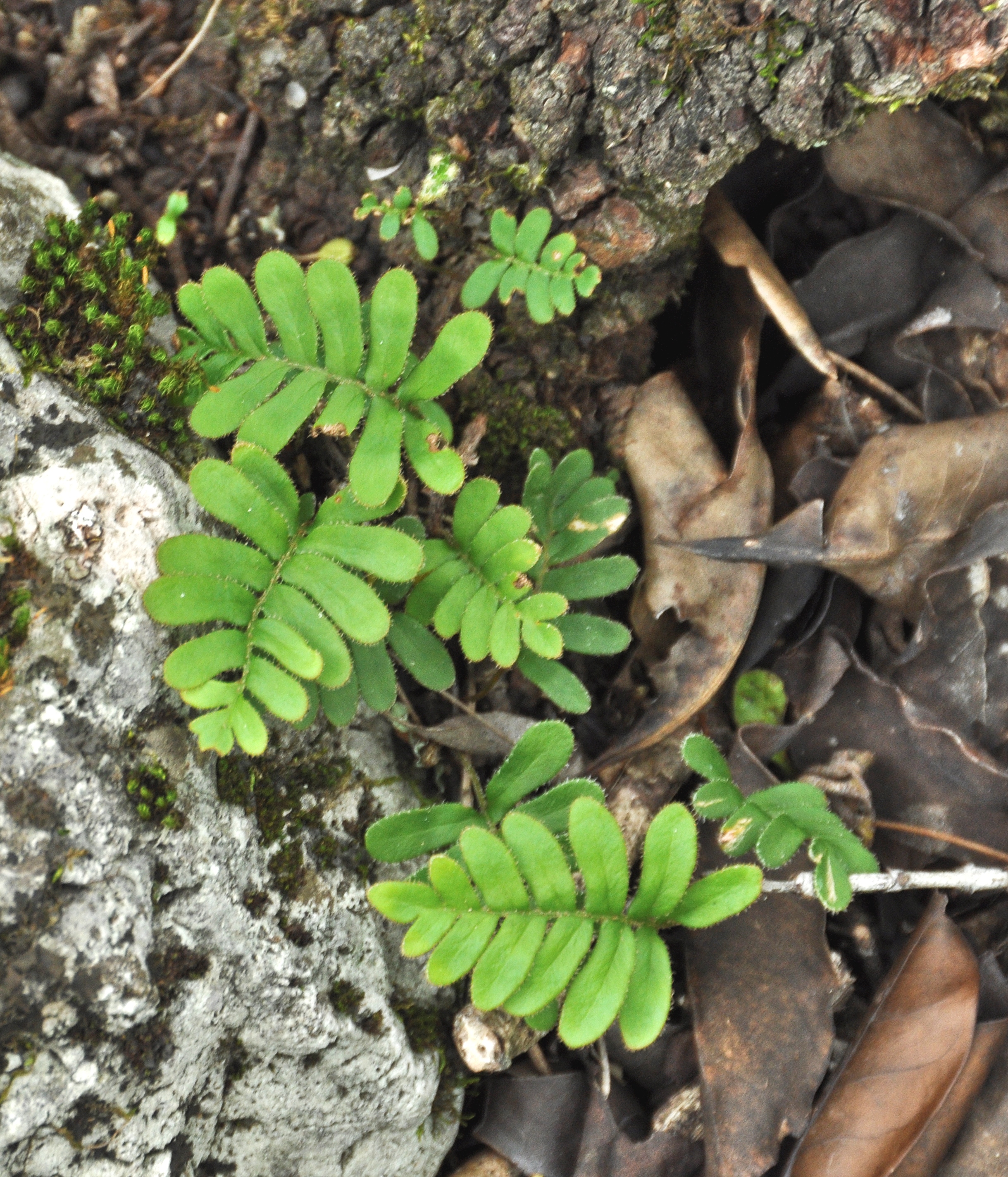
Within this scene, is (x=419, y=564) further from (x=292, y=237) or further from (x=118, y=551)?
(x=292, y=237)

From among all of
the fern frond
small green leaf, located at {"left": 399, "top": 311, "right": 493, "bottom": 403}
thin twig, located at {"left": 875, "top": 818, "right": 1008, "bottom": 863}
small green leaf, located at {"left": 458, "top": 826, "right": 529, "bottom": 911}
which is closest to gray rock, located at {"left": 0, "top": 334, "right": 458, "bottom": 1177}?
the fern frond

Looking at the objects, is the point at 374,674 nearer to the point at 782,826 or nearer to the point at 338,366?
the point at 338,366

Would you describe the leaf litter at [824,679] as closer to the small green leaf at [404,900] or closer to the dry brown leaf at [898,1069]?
the dry brown leaf at [898,1069]

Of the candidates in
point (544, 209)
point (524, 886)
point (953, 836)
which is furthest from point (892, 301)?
point (524, 886)

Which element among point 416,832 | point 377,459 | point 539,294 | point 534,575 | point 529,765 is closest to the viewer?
point 377,459

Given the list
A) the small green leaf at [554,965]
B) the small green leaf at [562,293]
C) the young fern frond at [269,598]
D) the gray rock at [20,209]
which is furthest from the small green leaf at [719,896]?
the gray rock at [20,209]

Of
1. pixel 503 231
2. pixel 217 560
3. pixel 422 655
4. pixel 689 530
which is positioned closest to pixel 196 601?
pixel 217 560

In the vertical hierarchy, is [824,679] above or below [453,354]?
below

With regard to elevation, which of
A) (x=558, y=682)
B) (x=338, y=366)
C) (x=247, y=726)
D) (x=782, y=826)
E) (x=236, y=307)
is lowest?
(x=782, y=826)
